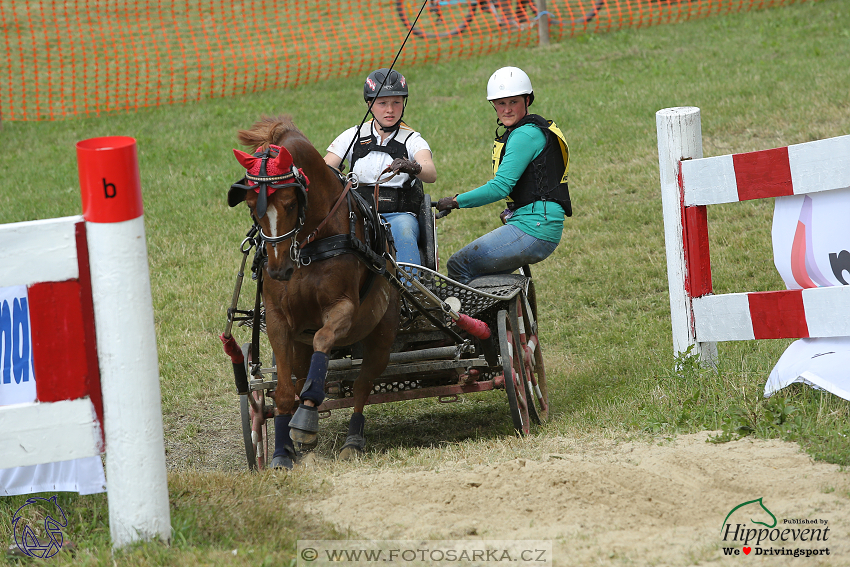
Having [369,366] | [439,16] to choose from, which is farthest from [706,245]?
[439,16]

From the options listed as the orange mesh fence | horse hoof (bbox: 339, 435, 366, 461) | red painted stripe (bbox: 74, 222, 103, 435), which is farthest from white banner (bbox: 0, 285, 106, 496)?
the orange mesh fence

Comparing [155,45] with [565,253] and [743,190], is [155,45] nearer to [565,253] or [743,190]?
[565,253]

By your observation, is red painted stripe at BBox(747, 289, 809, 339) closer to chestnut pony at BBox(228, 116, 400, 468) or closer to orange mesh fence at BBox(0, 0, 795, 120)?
chestnut pony at BBox(228, 116, 400, 468)

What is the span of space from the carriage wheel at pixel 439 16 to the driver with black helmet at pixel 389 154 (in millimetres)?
12295

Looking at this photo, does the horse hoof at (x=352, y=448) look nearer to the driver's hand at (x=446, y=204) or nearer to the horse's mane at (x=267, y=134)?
the driver's hand at (x=446, y=204)

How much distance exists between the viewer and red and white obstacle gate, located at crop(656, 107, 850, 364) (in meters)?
4.41

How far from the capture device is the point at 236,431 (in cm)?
665

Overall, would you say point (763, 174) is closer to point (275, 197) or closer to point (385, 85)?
point (275, 197)

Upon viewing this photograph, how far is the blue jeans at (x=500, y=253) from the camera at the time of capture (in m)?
6.07

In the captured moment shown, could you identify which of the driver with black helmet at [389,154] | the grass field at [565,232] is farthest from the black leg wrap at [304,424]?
the driver with black helmet at [389,154]

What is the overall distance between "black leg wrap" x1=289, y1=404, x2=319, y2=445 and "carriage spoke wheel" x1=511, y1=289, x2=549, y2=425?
5.66 feet

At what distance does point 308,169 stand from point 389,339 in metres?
1.24

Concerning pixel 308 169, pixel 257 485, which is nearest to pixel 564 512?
pixel 257 485

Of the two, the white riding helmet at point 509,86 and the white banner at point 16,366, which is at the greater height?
the white riding helmet at point 509,86
